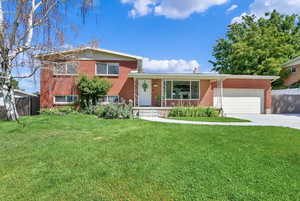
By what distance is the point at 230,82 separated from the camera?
12.5m

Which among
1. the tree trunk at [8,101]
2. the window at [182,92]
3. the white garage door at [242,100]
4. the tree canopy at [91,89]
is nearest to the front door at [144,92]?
the window at [182,92]

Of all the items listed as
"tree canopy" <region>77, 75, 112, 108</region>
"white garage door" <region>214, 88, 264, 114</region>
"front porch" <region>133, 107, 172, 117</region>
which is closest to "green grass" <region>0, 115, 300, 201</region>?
"front porch" <region>133, 107, 172, 117</region>

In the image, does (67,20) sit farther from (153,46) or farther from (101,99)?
(153,46)

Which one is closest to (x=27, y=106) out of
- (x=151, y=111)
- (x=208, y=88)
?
(x=151, y=111)

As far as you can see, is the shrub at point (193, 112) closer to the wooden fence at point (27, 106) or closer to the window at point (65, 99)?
the window at point (65, 99)

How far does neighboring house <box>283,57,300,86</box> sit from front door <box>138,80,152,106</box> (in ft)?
55.9

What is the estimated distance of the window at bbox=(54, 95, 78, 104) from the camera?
1235 centimetres

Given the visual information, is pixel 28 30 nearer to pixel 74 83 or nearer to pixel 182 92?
pixel 74 83

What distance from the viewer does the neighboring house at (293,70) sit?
1683cm

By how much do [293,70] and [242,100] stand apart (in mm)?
10801

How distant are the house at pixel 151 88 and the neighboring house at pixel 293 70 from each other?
796cm

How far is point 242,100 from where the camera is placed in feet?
41.5

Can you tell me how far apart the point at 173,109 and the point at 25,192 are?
913cm

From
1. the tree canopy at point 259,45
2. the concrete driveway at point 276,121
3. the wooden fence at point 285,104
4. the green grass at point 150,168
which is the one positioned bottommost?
the green grass at point 150,168
